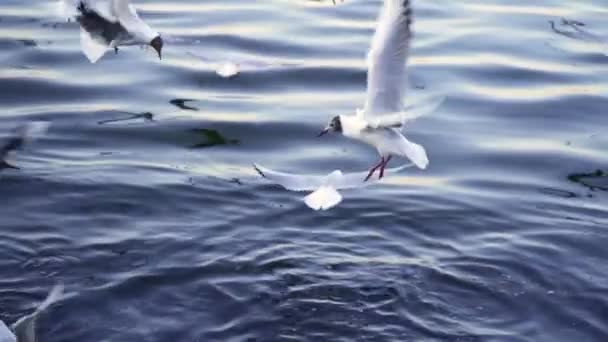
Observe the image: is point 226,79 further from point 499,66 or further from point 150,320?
point 150,320

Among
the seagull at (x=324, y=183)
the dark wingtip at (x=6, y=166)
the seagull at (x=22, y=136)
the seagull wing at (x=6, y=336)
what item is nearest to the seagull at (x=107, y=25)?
the seagull at (x=324, y=183)

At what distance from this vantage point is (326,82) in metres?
11.6

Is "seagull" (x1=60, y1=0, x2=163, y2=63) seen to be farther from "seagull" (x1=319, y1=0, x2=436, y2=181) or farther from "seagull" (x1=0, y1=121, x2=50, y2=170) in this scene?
"seagull" (x1=0, y1=121, x2=50, y2=170)

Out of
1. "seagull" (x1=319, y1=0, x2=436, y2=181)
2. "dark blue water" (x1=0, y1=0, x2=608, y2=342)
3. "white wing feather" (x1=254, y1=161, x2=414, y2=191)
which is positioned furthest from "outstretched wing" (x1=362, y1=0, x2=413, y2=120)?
"dark blue water" (x1=0, y1=0, x2=608, y2=342)

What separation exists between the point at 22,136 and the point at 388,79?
165 inches

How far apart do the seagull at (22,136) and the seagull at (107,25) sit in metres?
2.48

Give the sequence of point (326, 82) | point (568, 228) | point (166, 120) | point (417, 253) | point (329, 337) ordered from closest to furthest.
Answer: point (329, 337)
point (417, 253)
point (568, 228)
point (166, 120)
point (326, 82)

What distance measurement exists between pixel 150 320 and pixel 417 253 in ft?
5.97

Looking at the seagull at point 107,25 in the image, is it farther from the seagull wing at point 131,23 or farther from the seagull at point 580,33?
the seagull at point 580,33

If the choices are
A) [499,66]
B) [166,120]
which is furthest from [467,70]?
[166,120]

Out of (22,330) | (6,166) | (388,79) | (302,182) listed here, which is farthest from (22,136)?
(388,79)

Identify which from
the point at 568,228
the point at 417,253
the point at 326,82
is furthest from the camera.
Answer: the point at 326,82

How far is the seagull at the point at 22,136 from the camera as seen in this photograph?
938 cm

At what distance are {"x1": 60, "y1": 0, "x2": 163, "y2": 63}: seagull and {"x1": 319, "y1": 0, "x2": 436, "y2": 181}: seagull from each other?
1.24 metres
